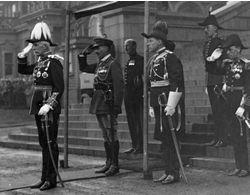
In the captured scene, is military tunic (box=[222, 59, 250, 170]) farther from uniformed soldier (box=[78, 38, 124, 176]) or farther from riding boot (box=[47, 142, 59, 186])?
riding boot (box=[47, 142, 59, 186])

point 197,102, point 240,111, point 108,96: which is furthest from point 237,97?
point 197,102

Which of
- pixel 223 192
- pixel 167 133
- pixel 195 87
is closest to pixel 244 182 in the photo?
pixel 223 192

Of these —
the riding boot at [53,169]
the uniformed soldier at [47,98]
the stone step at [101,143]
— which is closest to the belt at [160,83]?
the uniformed soldier at [47,98]

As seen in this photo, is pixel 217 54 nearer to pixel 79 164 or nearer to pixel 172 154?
pixel 172 154

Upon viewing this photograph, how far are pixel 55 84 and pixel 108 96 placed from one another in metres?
1.08

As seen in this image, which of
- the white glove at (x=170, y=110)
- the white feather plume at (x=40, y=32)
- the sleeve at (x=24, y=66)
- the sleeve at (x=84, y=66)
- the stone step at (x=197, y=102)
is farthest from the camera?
the stone step at (x=197, y=102)

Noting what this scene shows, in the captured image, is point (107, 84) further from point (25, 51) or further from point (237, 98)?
point (237, 98)

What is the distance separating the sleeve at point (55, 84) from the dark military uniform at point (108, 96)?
37.5 inches

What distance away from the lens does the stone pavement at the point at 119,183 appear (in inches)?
258

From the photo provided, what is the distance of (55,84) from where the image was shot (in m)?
7.10

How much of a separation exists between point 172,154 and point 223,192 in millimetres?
1005

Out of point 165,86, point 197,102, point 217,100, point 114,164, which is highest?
point 165,86

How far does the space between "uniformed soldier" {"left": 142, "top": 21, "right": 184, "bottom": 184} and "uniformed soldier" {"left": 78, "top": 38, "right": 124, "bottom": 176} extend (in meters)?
0.77

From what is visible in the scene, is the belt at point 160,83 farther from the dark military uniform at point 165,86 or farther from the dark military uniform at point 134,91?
the dark military uniform at point 134,91
